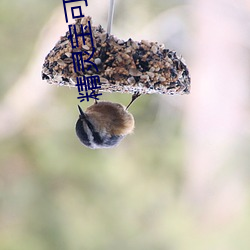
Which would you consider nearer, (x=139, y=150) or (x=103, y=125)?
(x=103, y=125)

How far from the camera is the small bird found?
105 cm

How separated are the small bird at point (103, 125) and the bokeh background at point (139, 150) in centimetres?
133

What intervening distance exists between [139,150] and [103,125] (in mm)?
1774

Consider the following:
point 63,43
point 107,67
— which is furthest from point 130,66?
point 63,43

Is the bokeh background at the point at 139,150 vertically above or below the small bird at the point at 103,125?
above

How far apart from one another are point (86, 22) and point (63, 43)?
61 mm

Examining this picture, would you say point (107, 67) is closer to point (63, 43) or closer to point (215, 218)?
point (63, 43)

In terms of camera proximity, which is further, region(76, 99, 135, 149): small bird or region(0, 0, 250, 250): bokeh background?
region(0, 0, 250, 250): bokeh background

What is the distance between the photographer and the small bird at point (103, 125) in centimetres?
105

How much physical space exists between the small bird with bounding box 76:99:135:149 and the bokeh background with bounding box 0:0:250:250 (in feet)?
4.36

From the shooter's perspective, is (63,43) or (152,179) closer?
(63,43)

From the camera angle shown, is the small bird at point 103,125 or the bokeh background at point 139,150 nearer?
the small bird at point 103,125

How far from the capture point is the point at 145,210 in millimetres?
2877

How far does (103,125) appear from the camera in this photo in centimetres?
108
